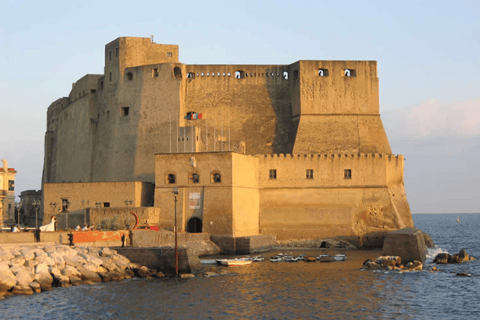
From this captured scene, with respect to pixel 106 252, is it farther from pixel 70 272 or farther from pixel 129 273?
pixel 70 272

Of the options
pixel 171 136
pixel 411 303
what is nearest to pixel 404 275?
pixel 411 303

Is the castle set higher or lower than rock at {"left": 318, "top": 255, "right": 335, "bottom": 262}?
higher

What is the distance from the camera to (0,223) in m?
49.1

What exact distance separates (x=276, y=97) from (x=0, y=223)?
2294cm

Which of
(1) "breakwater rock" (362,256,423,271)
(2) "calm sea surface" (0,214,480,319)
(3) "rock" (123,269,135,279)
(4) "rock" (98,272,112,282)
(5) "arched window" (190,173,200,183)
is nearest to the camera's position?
(2) "calm sea surface" (0,214,480,319)

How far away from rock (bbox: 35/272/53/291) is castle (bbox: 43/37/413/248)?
13.8m

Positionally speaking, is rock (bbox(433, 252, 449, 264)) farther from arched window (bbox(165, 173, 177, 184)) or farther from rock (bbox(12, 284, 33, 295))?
rock (bbox(12, 284, 33, 295))

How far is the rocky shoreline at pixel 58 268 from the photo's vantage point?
25547mm

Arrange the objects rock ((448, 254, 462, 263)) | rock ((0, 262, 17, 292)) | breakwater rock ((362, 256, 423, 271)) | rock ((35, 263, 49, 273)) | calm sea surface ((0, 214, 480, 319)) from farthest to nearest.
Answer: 1. rock ((448, 254, 462, 263))
2. breakwater rock ((362, 256, 423, 271))
3. rock ((35, 263, 49, 273))
4. rock ((0, 262, 17, 292))
5. calm sea surface ((0, 214, 480, 319))

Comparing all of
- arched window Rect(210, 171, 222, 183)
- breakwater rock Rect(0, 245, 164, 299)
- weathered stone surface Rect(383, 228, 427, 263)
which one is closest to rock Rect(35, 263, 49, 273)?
breakwater rock Rect(0, 245, 164, 299)

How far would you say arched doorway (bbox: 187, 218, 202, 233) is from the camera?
40.9 m

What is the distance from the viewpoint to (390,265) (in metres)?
32.4

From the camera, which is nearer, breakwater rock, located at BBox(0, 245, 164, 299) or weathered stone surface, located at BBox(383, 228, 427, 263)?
breakwater rock, located at BBox(0, 245, 164, 299)

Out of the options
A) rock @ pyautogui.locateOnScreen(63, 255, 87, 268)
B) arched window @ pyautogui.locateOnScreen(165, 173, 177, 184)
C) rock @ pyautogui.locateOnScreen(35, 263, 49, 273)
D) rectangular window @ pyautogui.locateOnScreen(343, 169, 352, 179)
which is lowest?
rock @ pyautogui.locateOnScreen(35, 263, 49, 273)
